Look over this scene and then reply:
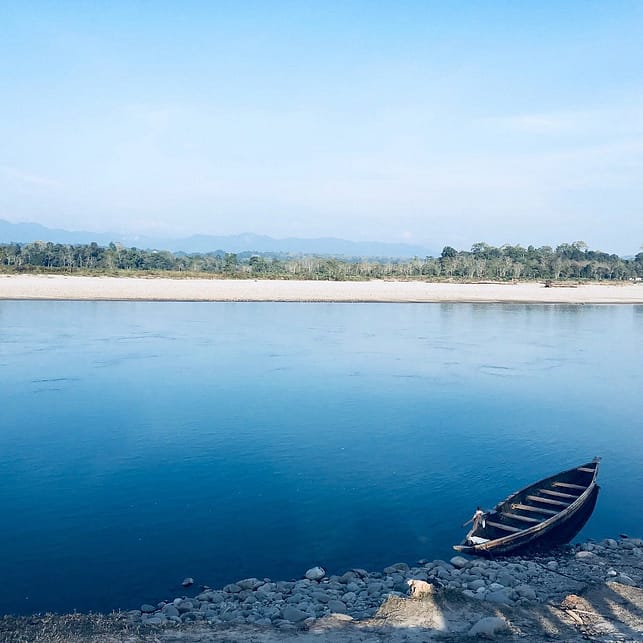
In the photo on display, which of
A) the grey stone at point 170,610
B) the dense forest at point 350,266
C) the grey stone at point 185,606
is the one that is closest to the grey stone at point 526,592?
the grey stone at point 185,606

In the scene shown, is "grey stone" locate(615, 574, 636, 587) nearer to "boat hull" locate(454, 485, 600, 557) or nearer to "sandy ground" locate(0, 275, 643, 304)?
"boat hull" locate(454, 485, 600, 557)

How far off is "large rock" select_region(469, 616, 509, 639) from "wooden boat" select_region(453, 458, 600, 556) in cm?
291

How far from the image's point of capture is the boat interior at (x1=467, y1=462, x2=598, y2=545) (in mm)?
10594

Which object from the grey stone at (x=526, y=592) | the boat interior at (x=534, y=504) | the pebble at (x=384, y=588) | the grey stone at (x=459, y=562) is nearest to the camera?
the pebble at (x=384, y=588)

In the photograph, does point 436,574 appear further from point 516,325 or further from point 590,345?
point 516,325

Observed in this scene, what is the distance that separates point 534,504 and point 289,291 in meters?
48.0

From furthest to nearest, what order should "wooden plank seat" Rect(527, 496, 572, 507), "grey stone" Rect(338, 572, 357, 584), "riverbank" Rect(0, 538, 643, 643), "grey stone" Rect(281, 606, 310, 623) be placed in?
1. "wooden plank seat" Rect(527, 496, 572, 507)
2. "grey stone" Rect(338, 572, 357, 584)
3. "grey stone" Rect(281, 606, 310, 623)
4. "riverbank" Rect(0, 538, 643, 643)

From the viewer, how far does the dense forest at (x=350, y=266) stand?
72.5 m

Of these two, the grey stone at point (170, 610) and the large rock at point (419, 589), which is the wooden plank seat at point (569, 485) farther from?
the grey stone at point (170, 610)

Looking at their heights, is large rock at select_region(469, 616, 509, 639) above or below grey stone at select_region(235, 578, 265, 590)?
above

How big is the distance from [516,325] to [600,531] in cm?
3011

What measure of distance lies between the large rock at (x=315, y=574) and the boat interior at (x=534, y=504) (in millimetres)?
2594

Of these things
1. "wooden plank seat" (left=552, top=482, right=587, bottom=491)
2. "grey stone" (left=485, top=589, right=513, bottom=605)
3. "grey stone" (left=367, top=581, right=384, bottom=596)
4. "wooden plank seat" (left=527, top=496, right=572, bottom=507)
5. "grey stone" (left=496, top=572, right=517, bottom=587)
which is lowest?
"grey stone" (left=367, top=581, right=384, bottom=596)

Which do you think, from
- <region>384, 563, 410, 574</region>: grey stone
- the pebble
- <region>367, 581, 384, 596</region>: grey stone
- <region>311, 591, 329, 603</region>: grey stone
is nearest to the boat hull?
the pebble
